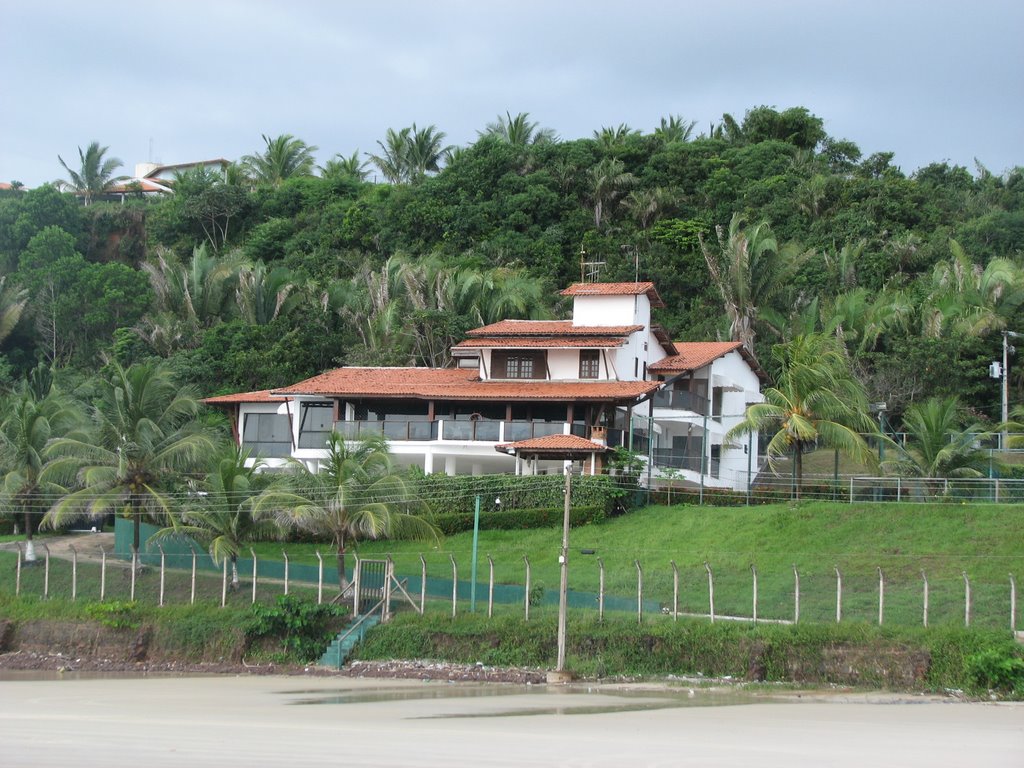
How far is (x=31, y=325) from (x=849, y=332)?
45.6 meters

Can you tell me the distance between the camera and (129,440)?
4119cm

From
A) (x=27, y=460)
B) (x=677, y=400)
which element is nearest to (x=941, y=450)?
(x=677, y=400)

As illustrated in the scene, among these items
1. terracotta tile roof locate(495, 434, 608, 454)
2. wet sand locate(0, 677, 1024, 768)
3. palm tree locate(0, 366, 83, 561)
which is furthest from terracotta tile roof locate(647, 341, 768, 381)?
wet sand locate(0, 677, 1024, 768)

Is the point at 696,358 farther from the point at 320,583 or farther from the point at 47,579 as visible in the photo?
the point at 47,579

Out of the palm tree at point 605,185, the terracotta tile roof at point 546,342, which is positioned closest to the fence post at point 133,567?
the terracotta tile roof at point 546,342

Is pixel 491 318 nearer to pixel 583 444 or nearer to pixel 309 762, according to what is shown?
pixel 583 444

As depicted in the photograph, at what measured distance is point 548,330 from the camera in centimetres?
5325

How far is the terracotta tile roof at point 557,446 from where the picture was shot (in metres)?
46.0

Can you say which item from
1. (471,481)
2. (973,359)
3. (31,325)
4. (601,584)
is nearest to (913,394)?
(973,359)

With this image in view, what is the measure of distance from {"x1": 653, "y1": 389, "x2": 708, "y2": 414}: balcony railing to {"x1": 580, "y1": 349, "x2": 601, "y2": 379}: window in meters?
2.81

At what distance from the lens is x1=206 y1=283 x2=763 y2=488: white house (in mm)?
49531

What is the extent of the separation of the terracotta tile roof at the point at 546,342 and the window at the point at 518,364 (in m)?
0.89

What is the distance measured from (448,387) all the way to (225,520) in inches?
582

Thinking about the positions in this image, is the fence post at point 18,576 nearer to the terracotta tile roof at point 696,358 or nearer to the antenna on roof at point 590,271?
the terracotta tile roof at point 696,358
